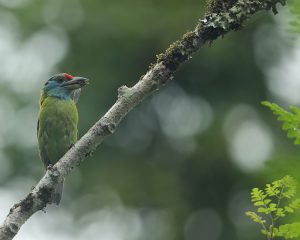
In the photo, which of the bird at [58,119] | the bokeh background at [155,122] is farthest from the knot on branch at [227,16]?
the bokeh background at [155,122]

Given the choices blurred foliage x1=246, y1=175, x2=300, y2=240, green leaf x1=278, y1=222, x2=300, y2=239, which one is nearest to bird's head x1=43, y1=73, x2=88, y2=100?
blurred foliage x1=246, y1=175, x2=300, y2=240

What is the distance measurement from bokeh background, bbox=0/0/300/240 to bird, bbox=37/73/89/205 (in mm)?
7614

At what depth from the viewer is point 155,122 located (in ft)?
53.8

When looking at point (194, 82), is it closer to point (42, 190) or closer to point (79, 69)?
point (79, 69)

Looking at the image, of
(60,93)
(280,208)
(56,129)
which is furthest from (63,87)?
(280,208)

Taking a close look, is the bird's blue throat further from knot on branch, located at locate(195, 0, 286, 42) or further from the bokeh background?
the bokeh background

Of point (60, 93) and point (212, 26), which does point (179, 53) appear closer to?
point (212, 26)

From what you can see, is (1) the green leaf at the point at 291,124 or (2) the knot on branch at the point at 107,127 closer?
(1) the green leaf at the point at 291,124

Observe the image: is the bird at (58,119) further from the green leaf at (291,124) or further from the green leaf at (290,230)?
the green leaf at (291,124)

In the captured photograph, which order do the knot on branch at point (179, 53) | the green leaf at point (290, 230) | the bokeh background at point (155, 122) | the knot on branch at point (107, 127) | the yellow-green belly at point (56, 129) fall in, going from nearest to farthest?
the green leaf at point (290, 230) < the knot on branch at point (107, 127) < the knot on branch at point (179, 53) < the yellow-green belly at point (56, 129) < the bokeh background at point (155, 122)

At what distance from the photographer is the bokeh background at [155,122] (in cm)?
1560

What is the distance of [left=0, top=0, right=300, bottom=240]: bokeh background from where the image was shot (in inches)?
614

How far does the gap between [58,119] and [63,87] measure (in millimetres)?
401

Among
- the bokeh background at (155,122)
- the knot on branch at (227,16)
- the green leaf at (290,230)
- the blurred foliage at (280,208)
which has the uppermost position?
the bokeh background at (155,122)
